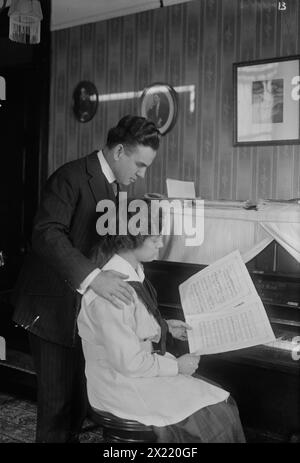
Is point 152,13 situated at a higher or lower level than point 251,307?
higher

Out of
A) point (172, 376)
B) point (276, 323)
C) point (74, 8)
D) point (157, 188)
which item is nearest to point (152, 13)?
point (74, 8)

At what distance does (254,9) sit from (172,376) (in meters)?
3.04

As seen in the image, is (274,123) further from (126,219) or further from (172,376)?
(172,376)

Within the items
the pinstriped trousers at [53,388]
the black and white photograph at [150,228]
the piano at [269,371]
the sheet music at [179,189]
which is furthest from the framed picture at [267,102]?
the pinstriped trousers at [53,388]

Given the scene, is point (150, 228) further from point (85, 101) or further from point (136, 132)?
point (85, 101)

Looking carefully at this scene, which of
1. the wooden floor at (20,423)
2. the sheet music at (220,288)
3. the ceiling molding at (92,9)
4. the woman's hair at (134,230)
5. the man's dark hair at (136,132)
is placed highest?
the ceiling molding at (92,9)

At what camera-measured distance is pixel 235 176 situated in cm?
402

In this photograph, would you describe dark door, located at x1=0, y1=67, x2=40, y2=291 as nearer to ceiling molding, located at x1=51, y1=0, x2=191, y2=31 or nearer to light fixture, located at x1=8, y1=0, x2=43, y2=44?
ceiling molding, located at x1=51, y1=0, x2=191, y2=31

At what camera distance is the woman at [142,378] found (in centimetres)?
162

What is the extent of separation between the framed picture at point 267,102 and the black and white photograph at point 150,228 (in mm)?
10

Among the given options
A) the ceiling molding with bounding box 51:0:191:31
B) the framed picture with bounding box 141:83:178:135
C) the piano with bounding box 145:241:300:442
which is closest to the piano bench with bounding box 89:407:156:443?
the piano with bounding box 145:241:300:442

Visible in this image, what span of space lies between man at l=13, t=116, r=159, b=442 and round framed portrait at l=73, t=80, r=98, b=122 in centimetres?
275

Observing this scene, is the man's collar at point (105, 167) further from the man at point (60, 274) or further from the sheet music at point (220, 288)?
the sheet music at point (220, 288)

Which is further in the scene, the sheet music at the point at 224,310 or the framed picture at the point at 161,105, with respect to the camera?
the framed picture at the point at 161,105
